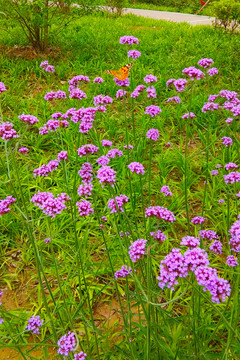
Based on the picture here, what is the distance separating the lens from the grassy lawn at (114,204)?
171cm

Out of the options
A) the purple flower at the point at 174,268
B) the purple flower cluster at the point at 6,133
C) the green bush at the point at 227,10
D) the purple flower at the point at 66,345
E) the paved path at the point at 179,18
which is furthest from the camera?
the paved path at the point at 179,18

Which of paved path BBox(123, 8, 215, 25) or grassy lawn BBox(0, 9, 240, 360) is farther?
paved path BBox(123, 8, 215, 25)

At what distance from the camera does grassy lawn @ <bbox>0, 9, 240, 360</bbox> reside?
67.5 inches

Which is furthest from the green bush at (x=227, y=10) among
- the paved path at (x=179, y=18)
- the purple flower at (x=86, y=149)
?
the purple flower at (x=86, y=149)

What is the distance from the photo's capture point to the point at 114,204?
176cm

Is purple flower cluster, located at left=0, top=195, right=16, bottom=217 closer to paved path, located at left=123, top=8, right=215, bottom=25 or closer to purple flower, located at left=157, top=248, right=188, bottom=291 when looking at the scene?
purple flower, located at left=157, top=248, right=188, bottom=291

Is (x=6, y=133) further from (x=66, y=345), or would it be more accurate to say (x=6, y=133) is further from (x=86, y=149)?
(x=66, y=345)

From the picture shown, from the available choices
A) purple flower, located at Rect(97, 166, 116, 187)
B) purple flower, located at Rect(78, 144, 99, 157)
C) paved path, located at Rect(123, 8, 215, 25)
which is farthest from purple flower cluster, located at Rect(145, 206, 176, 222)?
paved path, located at Rect(123, 8, 215, 25)

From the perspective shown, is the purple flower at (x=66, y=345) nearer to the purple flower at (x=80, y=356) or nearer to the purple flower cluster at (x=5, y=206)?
the purple flower at (x=80, y=356)

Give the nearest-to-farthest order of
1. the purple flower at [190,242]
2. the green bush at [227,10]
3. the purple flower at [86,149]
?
the purple flower at [190,242] → the purple flower at [86,149] → the green bush at [227,10]

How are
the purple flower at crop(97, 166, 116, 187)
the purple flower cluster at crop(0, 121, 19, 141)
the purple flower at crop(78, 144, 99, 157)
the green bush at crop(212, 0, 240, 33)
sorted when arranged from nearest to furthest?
the purple flower at crop(97, 166, 116, 187) < the purple flower cluster at crop(0, 121, 19, 141) < the purple flower at crop(78, 144, 99, 157) < the green bush at crop(212, 0, 240, 33)

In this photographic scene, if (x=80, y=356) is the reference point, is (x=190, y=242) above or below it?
above

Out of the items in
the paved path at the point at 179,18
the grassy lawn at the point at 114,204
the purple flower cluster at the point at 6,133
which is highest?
the paved path at the point at 179,18

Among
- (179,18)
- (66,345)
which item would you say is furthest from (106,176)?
(179,18)
